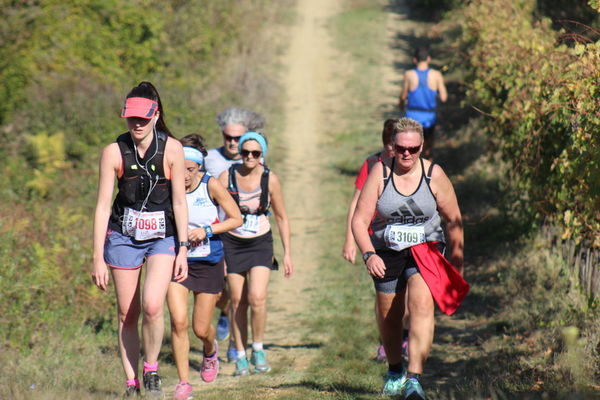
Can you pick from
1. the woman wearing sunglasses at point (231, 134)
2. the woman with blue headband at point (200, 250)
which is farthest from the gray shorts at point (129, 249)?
the woman wearing sunglasses at point (231, 134)

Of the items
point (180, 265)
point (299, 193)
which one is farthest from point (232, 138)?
point (299, 193)

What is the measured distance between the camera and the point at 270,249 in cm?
705

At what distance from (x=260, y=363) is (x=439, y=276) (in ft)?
7.96

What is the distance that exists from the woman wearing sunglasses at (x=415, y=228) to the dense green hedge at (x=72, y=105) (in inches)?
150

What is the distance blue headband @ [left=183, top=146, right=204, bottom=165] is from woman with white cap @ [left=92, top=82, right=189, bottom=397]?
0.69m

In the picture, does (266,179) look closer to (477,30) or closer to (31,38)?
(477,30)

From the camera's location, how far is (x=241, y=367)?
708 centimetres

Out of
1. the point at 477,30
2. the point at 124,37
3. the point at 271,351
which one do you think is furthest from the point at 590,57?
the point at 124,37

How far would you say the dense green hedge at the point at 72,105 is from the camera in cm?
837

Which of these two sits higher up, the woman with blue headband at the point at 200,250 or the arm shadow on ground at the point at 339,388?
the woman with blue headband at the point at 200,250

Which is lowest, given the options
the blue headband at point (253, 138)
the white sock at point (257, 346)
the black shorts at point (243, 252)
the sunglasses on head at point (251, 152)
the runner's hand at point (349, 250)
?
the white sock at point (257, 346)

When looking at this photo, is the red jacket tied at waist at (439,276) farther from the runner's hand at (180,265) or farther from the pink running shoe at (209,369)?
the pink running shoe at (209,369)

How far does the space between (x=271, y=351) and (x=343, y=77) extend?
15480 millimetres

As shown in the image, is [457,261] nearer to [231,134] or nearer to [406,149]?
[406,149]
